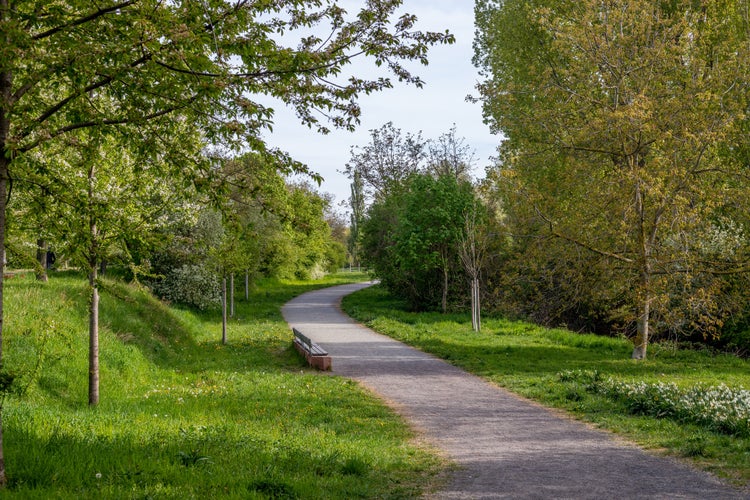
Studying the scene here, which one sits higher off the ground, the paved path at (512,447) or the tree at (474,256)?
the tree at (474,256)

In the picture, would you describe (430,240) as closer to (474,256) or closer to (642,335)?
(474,256)

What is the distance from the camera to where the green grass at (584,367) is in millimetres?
7828

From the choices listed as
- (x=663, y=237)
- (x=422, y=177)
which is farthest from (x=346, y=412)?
(x=422, y=177)

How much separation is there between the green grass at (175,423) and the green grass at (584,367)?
2942 mm

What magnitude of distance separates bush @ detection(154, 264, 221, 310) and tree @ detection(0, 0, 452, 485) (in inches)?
792

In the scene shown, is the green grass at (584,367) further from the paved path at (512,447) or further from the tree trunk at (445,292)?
the tree trunk at (445,292)

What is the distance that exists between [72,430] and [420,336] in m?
13.9

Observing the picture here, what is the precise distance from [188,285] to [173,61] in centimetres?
2214

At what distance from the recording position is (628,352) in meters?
18.1

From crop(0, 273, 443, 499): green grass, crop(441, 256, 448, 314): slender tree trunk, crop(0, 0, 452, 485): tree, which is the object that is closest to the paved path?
crop(0, 273, 443, 499): green grass

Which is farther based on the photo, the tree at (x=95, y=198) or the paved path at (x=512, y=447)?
the paved path at (x=512, y=447)

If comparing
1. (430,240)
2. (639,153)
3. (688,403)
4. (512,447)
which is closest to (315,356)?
(512,447)

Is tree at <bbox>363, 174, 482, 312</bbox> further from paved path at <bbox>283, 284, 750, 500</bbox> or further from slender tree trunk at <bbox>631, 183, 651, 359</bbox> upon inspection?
paved path at <bbox>283, 284, 750, 500</bbox>

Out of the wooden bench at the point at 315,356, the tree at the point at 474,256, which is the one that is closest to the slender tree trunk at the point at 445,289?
the tree at the point at 474,256
